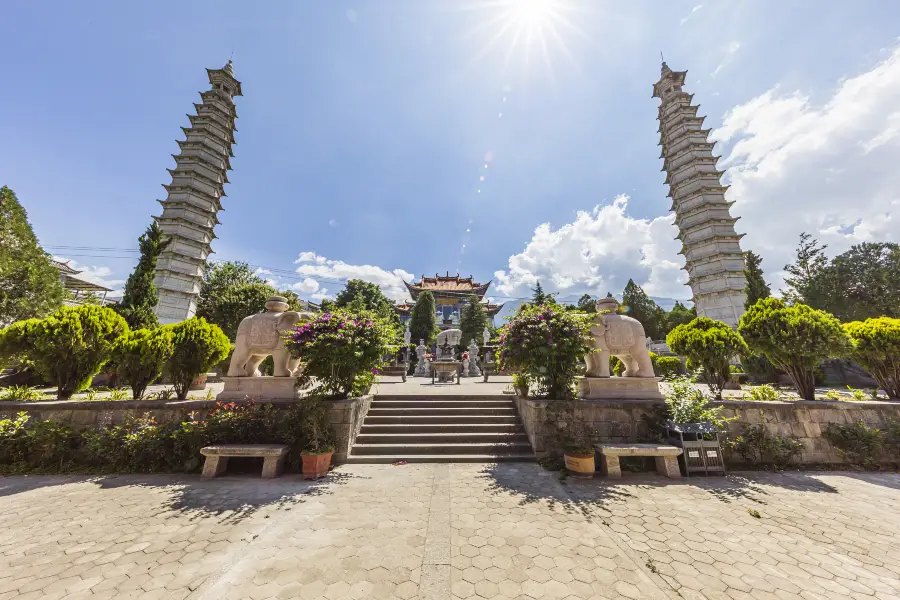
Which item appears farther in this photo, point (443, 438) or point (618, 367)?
point (618, 367)

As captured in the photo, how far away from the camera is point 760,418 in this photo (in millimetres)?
6160

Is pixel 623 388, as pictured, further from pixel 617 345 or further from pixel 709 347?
pixel 709 347

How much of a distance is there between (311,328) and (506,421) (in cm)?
486

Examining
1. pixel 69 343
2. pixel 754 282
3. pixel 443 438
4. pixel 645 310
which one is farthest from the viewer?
pixel 645 310

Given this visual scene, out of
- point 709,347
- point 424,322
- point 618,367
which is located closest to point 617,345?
point 618,367

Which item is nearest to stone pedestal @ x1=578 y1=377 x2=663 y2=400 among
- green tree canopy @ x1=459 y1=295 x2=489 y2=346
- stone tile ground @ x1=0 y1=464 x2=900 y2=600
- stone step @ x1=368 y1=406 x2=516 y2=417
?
stone tile ground @ x1=0 y1=464 x2=900 y2=600

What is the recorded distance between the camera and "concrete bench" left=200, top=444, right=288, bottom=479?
504 centimetres

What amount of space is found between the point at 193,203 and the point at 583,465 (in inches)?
1588

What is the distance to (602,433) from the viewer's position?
239 inches

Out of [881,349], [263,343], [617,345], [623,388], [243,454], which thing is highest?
[881,349]

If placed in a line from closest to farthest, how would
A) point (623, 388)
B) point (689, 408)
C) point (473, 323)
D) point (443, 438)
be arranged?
point (689, 408) < point (623, 388) < point (443, 438) < point (473, 323)

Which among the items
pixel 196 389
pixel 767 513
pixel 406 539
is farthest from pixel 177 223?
pixel 767 513

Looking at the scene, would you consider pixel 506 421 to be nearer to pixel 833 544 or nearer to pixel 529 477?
pixel 529 477

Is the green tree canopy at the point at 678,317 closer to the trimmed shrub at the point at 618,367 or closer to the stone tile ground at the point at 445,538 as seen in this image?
the trimmed shrub at the point at 618,367
